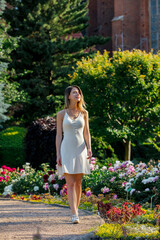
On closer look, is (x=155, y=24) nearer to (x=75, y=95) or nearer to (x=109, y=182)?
(x=109, y=182)

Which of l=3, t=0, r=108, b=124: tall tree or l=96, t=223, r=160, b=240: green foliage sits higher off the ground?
l=3, t=0, r=108, b=124: tall tree

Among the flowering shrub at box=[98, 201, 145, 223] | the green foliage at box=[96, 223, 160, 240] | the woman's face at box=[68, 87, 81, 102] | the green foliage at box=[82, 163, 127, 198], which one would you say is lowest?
the green foliage at box=[96, 223, 160, 240]

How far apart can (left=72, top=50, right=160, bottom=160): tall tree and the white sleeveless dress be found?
860cm

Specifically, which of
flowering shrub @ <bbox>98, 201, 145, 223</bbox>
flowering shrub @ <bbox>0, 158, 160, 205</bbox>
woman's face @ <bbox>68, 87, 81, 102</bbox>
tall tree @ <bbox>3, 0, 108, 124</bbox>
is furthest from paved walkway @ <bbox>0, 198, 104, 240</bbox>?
tall tree @ <bbox>3, 0, 108, 124</bbox>

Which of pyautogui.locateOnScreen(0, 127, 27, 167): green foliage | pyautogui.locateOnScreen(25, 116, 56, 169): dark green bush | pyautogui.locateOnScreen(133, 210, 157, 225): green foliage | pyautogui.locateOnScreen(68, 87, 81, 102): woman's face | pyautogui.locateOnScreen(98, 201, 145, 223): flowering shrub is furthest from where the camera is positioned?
pyautogui.locateOnScreen(0, 127, 27, 167): green foliage

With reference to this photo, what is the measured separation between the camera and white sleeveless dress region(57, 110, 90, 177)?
540 cm

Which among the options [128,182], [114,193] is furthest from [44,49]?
[128,182]

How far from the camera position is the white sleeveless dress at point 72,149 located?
5402mm

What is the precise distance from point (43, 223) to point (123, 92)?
9.61 metres

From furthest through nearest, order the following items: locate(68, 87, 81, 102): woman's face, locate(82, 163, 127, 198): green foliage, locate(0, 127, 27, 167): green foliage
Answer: locate(0, 127, 27, 167): green foliage < locate(82, 163, 127, 198): green foliage < locate(68, 87, 81, 102): woman's face

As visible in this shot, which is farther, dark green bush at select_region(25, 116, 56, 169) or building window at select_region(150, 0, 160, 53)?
building window at select_region(150, 0, 160, 53)

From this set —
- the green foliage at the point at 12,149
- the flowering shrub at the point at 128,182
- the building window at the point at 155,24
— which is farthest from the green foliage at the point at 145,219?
the building window at the point at 155,24

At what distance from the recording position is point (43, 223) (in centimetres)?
552

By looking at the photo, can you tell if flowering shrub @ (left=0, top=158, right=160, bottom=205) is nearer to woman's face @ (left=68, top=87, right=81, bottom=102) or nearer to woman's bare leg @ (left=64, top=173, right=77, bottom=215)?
woman's bare leg @ (left=64, top=173, right=77, bottom=215)
